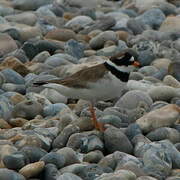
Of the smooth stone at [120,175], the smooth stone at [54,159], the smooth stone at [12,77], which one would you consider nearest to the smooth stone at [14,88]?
the smooth stone at [12,77]

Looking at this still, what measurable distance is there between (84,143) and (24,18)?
548 cm

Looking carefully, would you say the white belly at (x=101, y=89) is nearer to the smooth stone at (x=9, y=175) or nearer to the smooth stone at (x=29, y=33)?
the smooth stone at (x=9, y=175)

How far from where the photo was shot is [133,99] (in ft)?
24.3

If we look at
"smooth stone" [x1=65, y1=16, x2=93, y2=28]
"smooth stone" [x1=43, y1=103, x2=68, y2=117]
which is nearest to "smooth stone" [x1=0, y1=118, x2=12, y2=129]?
"smooth stone" [x1=43, y1=103, x2=68, y2=117]

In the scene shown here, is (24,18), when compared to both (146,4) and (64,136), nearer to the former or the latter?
(146,4)

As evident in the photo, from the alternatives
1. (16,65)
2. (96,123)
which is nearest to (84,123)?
(96,123)

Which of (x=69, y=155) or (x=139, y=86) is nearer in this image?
(x=69, y=155)

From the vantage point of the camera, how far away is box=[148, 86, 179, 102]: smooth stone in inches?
301

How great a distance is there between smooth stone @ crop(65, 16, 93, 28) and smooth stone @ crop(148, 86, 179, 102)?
12.6 feet

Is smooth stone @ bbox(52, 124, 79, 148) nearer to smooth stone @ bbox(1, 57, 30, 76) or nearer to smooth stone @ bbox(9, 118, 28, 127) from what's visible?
smooth stone @ bbox(9, 118, 28, 127)

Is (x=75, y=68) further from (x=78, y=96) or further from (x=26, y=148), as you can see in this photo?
(x=26, y=148)

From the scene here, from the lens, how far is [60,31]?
10359 millimetres

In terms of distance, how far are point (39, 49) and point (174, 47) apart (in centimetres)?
206

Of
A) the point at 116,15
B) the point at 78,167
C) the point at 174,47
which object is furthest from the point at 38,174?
the point at 116,15
